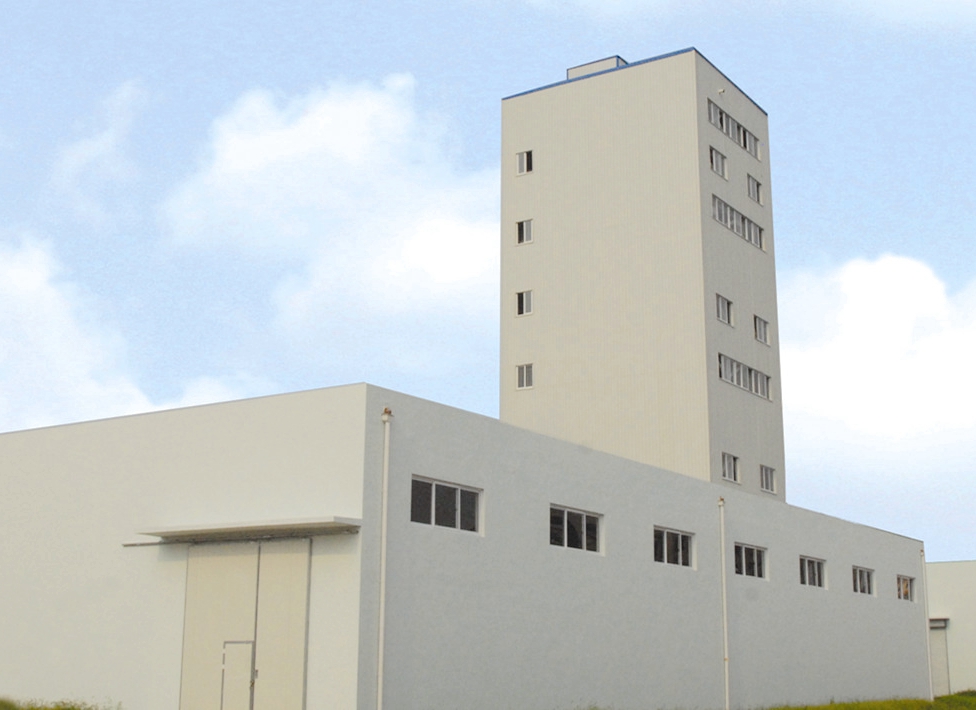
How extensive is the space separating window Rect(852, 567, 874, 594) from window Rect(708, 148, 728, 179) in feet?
Result: 43.3

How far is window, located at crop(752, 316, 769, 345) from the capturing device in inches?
1559

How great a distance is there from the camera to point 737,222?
39312 millimetres

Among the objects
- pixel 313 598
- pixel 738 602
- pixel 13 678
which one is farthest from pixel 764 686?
pixel 13 678

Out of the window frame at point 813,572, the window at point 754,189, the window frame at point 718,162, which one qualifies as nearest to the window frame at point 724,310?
the window frame at point 718,162

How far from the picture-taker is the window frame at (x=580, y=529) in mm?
24172

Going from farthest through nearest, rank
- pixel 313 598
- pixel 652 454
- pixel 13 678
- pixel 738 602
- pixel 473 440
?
pixel 652 454 → pixel 738 602 → pixel 13 678 → pixel 473 440 → pixel 313 598

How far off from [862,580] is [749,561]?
8586 mm

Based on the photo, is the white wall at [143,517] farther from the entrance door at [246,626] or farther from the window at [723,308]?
the window at [723,308]

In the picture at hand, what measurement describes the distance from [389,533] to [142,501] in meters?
5.47

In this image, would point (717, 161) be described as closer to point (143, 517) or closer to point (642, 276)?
point (642, 276)

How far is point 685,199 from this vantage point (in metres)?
37.1

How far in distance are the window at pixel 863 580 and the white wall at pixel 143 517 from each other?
75.8 ft

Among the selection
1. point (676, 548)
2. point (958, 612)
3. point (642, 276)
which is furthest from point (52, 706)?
point (958, 612)

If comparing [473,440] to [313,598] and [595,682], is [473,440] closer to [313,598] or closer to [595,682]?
[313,598]
